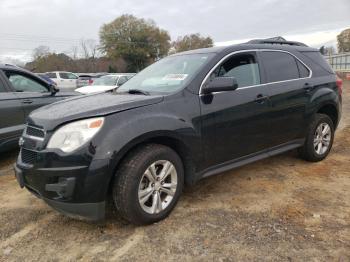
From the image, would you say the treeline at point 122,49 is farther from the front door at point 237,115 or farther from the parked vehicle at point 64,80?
the front door at point 237,115

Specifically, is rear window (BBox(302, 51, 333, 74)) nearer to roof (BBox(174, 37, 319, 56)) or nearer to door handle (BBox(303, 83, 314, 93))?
roof (BBox(174, 37, 319, 56))

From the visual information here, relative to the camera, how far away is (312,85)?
4707mm

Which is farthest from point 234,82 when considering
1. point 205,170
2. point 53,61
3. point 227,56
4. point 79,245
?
point 53,61

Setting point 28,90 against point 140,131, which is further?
point 28,90

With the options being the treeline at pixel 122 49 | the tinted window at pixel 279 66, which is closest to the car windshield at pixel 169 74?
the tinted window at pixel 279 66

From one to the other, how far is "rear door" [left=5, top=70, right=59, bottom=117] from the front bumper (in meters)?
2.86

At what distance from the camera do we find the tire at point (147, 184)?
296 centimetres

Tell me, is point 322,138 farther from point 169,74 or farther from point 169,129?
point 169,129

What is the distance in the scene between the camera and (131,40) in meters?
56.2

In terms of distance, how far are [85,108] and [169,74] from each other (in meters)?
1.18

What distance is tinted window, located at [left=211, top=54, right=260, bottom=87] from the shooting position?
3.86 metres

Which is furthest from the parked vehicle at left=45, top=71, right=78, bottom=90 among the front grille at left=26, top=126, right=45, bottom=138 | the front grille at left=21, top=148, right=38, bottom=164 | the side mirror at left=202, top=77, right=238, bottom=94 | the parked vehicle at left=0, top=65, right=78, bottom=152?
the side mirror at left=202, top=77, right=238, bottom=94

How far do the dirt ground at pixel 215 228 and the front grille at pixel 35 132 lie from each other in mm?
901

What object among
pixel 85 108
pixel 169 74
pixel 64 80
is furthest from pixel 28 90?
pixel 64 80
